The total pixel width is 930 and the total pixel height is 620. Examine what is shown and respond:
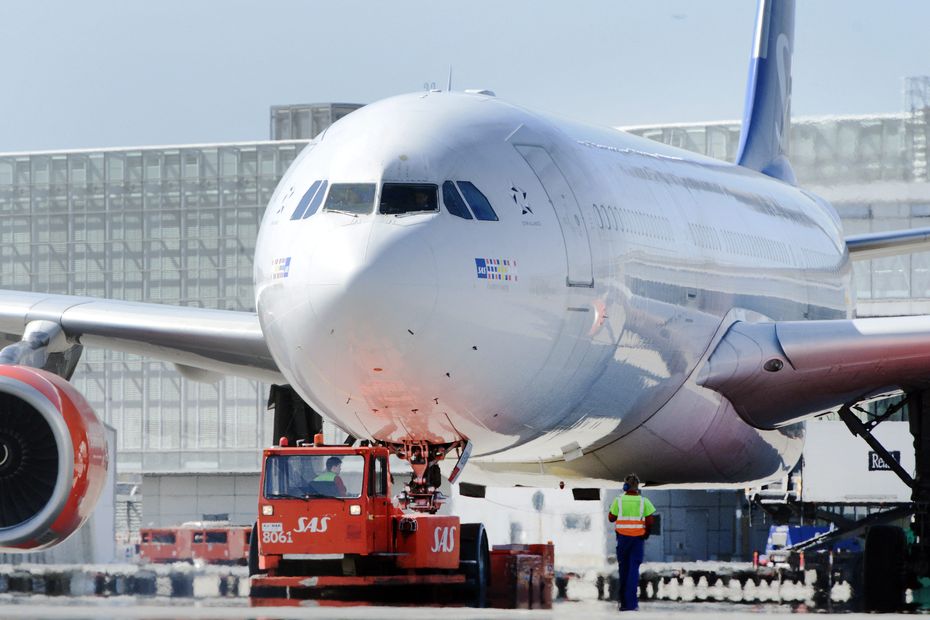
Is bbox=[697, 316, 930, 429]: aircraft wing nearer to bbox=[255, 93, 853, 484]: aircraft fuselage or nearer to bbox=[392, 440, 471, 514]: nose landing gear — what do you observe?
bbox=[255, 93, 853, 484]: aircraft fuselage

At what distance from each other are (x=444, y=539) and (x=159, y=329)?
3957mm

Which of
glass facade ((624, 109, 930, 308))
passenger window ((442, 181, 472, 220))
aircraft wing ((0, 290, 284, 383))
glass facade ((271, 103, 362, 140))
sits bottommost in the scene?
aircraft wing ((0, 290, 284, 383))

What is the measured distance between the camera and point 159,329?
15.6 m

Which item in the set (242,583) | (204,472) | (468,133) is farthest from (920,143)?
(468,133)

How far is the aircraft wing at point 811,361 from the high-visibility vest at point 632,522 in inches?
Answer: 59.7

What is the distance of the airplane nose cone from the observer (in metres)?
11.1

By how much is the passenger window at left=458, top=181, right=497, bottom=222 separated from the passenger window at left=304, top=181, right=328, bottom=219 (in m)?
0.90

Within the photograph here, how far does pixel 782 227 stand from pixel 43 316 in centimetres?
734

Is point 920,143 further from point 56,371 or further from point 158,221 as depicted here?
point 56,371

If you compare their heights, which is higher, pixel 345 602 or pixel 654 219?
pixel 654 219

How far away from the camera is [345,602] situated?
1205cm

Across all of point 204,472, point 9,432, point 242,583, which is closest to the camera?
point 9,432

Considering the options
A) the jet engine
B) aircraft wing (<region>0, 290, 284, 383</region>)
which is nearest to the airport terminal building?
aircraft wing (<region>0, 290, 284, 383</region>)

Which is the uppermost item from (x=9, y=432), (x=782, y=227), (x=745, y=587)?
(x=782, y=227)
